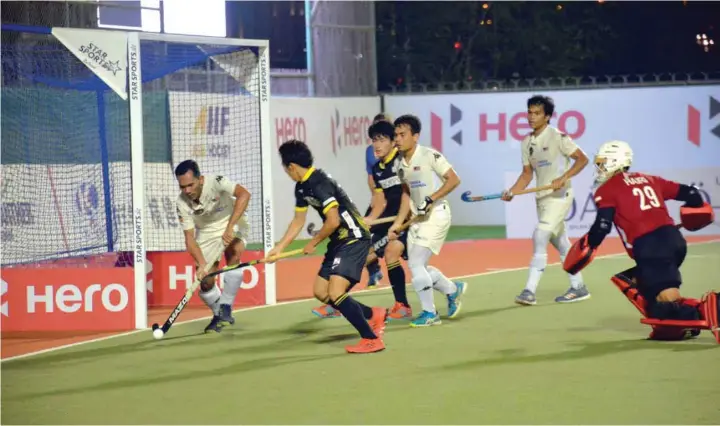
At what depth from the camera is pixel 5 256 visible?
39.9 ft

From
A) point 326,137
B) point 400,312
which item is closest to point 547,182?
point 400,312

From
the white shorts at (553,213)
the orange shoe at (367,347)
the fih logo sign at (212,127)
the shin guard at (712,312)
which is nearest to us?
the shin guard at (712,312)

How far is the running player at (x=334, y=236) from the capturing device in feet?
27.8

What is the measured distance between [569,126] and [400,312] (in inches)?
Result: 399

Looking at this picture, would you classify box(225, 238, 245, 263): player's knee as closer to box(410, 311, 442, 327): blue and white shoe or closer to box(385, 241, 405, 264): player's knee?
box(385, 241, 405, 264): player's knee

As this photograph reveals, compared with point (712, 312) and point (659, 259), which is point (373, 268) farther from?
point (712, 312)

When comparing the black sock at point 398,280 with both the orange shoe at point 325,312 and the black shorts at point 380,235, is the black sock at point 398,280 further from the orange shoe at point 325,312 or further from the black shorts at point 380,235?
the orange shoe at point 325,312

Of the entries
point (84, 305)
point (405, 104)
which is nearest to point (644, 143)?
point (405, 104)

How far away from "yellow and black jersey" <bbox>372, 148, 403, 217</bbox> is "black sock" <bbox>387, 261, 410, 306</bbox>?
631 mm

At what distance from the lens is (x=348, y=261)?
8.61 meters

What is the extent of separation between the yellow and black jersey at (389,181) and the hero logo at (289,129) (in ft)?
26.7

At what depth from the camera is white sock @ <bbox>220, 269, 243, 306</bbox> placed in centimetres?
1015

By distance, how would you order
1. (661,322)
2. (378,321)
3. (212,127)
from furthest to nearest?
(212,127) → (378,321) → (661,322)

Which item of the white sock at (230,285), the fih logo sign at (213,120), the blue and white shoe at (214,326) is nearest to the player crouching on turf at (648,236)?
the white sock at (230,285)
